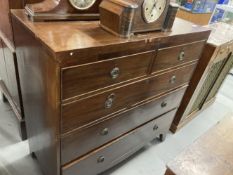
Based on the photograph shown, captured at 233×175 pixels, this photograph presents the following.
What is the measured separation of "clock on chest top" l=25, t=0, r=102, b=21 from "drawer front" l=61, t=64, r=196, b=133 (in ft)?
1.24

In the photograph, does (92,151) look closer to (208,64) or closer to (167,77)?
(167,77)

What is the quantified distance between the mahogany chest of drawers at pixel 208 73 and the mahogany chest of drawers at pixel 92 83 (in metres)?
0.33

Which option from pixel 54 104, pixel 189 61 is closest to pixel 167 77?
pixel 189 61

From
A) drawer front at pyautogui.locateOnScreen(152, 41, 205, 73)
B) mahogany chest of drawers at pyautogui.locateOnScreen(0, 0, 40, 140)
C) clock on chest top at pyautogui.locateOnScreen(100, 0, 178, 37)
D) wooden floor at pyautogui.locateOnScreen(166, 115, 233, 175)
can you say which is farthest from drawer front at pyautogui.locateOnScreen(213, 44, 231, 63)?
mahogany chest of drawers at pyautogui.locateOnScreen(0, 0, 40, 140)

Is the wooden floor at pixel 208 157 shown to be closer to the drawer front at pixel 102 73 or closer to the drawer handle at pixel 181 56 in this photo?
the drawer front at pixel 102 73

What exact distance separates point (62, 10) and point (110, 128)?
618 mm

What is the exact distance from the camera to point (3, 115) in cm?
173

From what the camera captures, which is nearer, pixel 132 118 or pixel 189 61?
pixel 132 118

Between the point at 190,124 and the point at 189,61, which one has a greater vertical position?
the point at 189,61

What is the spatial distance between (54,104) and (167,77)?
695 mm

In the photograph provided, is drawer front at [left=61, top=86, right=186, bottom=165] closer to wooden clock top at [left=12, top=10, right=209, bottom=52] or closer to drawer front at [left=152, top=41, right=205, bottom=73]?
drawer front at [left=152, top=41, right=205, bottom=73]

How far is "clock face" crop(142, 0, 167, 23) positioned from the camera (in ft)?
2.77

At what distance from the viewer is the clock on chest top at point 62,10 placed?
2.74ft

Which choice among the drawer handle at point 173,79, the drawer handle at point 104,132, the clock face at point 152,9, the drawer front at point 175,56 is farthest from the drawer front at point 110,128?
the clock face at point 152,9
